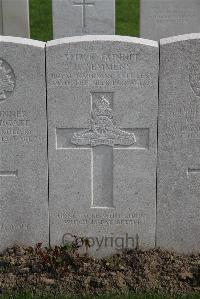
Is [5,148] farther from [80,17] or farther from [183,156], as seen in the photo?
[80,17]

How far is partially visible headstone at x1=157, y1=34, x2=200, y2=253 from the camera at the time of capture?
4.48 metres

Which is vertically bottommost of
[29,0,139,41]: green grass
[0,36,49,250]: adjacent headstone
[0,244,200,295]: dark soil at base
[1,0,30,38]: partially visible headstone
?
[0,244,200,295]: dark soil at base

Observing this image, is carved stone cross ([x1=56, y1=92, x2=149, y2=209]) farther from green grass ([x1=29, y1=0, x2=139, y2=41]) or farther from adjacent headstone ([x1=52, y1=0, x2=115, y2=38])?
green grass ([x1=29, y1=0, x2=139, y2=41])

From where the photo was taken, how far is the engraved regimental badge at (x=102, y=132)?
461cm

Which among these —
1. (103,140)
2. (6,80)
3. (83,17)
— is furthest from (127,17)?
(6,80)

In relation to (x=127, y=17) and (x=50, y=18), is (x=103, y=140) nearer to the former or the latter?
(x=50, y=18)

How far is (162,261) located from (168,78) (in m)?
1.56

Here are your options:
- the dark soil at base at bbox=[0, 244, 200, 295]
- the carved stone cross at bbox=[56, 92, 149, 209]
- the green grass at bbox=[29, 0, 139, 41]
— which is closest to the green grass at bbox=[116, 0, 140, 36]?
the green grass at bbox=[29, 0, 139, 41]

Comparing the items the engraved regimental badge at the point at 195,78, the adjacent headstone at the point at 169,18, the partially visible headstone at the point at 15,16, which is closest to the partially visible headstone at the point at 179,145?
the engraved regimental badge at the point at 195,78

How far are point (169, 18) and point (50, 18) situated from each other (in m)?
4.00

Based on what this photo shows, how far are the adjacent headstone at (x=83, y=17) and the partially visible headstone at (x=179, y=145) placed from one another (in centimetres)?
507

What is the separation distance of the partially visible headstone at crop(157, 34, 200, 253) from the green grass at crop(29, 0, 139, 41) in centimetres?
683

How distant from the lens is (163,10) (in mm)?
9266

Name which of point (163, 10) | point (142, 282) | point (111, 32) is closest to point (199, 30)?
point (163, 10)
